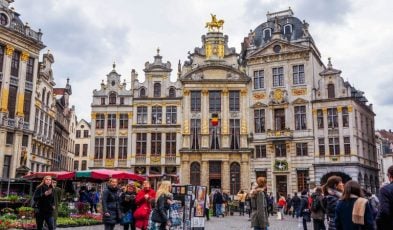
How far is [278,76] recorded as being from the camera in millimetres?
42812

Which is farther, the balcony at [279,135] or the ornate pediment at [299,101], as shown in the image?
the ornate pediment at [299,101]

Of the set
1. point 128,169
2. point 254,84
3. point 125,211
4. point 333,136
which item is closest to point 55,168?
point 128,169

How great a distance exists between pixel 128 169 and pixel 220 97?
12139 millimetres

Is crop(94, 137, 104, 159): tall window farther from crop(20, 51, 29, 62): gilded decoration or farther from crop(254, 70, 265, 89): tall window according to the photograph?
crop(254, 70, 265, 89): tall window

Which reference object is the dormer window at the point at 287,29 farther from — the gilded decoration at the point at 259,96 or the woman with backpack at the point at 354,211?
the woman with backpack at the point at 354,211

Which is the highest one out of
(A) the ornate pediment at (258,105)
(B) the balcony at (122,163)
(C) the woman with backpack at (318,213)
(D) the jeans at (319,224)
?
(A) the ornate pediment at (258,105)

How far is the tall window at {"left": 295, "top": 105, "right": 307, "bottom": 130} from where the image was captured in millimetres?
41059

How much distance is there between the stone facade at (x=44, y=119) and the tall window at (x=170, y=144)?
12835mm

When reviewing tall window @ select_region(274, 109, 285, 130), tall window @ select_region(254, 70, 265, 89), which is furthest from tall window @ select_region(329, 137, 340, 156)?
tall window @ select_region(254, 70, 265, 89)

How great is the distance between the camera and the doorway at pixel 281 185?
40.6 metres

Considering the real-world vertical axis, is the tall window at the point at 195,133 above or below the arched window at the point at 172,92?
below

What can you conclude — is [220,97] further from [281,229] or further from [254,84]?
[281,229]

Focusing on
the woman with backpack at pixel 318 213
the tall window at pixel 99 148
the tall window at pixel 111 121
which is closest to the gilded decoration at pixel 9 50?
the tall window at pixel 111 121

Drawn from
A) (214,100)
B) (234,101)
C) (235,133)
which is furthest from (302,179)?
(214,100)
